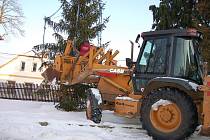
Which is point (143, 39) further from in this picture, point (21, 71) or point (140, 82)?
point (21, 71)

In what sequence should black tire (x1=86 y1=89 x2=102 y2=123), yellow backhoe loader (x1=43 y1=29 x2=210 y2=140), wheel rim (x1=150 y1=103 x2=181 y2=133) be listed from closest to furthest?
yellow backhoe loader (x1=43 y1=29 x2=210 y2=140)
wheel rim (x1=150 y1=103 x2=181 y2=133)
black tire (x1=86 y1=89 x2=102 y2=123)

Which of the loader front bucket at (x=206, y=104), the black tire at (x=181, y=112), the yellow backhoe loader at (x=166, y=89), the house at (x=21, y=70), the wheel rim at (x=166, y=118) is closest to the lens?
the loader front bucket at (x=206, y=104)

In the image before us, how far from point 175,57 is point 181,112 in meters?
1.65

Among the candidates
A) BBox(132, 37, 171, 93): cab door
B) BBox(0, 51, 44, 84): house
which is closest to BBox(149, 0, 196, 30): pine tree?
BBox(132, 37, 171, 93): cab door

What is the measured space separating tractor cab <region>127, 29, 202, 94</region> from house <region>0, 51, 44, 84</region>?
166 ft

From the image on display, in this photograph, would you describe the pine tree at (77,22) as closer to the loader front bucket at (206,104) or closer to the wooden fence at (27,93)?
the wooden fence at (27,93)

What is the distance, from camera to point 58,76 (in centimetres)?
1504

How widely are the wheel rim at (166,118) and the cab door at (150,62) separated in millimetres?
1223

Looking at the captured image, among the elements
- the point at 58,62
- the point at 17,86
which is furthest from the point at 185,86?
the point at 17,86

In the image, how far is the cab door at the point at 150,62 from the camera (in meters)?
10.1

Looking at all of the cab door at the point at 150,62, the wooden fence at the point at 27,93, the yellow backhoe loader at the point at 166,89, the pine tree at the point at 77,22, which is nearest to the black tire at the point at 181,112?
the yellow backhoe loader at the point at 166,89

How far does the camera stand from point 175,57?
9.75 m

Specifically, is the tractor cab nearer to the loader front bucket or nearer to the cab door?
the cab door

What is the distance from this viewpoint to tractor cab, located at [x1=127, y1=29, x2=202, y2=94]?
31.9ft
